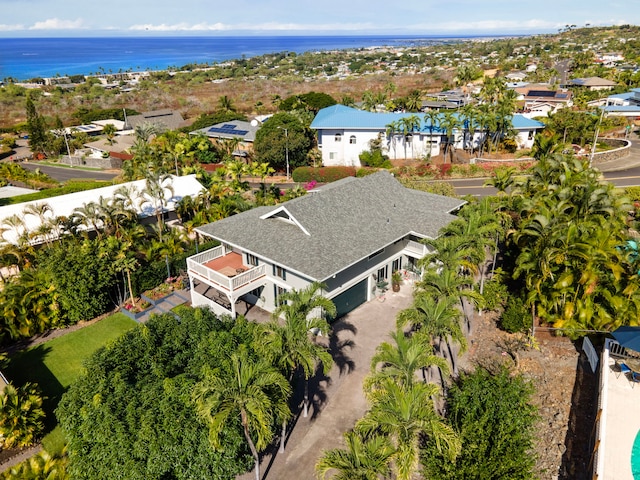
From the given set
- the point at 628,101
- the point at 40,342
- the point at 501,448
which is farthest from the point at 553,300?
Answer: the point at 628,101

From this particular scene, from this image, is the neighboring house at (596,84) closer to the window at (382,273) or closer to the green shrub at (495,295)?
the green shrub at (495,295)

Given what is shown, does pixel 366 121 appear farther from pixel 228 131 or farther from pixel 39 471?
pixel 39 471

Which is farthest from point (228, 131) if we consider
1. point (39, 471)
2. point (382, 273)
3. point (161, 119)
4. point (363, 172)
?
point (39, 471)

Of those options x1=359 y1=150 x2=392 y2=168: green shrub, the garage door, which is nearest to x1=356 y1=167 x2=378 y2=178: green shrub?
x1=359 y1=150 x2=392 y2=168: green shrub

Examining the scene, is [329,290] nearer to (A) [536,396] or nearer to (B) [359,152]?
(A) [536,396]

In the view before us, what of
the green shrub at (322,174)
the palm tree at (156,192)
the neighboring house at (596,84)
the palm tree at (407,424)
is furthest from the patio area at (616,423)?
the neighboring house at (596,84)

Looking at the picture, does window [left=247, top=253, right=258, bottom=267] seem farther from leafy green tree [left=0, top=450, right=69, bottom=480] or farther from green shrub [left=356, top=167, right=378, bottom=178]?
green shrub [left=356, top=167, right=378, bottom=178]
